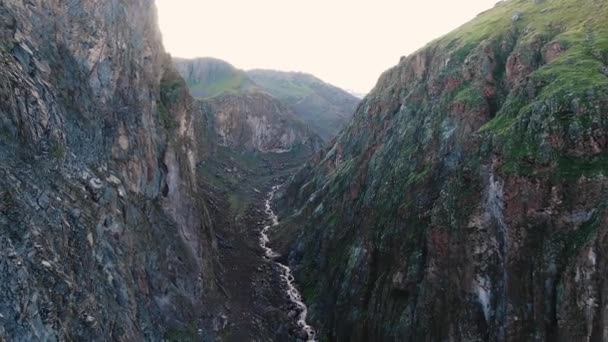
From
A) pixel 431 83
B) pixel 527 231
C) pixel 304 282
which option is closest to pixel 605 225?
pixel 527 231

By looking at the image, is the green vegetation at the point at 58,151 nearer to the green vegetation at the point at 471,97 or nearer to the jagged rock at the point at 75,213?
the jagged rock at the point at 75,213

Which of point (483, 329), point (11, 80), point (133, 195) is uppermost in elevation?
point (11, 80)

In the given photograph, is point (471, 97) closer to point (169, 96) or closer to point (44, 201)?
point (169, 96)

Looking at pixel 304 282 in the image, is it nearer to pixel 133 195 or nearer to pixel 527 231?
pixel 133 195

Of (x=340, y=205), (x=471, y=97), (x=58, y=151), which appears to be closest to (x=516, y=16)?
(x=471, y=97)

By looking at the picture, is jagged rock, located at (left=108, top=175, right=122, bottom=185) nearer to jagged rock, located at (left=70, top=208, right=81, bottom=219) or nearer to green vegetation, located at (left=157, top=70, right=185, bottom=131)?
jagged rock, located at (left=70, top=208, right=81, bottom=219)

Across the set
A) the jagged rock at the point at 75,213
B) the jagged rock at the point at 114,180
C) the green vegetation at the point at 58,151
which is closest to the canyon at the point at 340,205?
the jagged rock at the point at 75,213

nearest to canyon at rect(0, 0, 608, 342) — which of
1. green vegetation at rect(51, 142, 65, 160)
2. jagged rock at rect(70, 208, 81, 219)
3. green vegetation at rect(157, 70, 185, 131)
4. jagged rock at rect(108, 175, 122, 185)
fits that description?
jagged rock at rect(70, 208, 81, 219)
